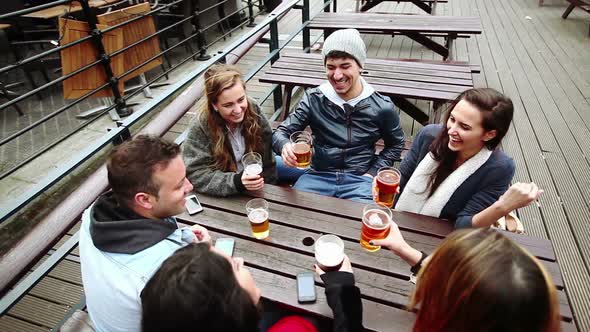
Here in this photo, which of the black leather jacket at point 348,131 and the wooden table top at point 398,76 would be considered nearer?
the black leather jacket at point 348,131

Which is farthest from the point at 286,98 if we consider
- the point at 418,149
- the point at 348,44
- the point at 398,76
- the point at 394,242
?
the point at 394,242

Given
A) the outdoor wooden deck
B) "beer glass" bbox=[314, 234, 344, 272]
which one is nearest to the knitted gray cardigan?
"beer glass" bbox=[314, 234, 344, 272]

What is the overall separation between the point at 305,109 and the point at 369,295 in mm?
1393

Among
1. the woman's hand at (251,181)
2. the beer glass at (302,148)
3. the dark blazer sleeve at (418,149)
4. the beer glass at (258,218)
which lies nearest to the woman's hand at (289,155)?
the beer glass at (302,148)

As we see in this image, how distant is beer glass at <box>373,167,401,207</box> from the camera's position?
63.8 inches

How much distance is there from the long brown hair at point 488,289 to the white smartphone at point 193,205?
117cm

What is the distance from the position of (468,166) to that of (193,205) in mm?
1340

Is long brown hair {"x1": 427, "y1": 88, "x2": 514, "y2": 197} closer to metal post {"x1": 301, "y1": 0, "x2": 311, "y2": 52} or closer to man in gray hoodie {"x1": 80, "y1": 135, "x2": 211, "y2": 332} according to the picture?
man in gray hoodie {"x1": 80, "y1": 135, "x2": 211, "y2": 332}

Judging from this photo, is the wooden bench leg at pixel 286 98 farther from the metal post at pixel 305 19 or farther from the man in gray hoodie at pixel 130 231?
the man in gray hoodie at pixel 130 231

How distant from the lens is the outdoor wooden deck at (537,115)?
7.57ft

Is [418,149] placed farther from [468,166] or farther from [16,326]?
[16,326]

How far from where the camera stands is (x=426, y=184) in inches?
71.1

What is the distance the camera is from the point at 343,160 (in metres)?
2.34

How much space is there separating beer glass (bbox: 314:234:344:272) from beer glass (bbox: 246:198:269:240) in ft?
0.81
